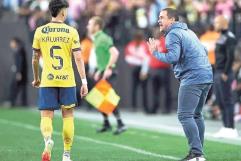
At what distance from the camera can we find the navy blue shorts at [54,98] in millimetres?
10867

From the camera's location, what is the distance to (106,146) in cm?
1393

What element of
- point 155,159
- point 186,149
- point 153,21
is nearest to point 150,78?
point 153,21

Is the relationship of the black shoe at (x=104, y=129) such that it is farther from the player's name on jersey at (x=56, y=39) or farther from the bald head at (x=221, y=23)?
the player's name on jersey at (x=56, y=39)

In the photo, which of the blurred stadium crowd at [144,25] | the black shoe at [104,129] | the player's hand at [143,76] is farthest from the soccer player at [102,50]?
the player's hand at [143,76]

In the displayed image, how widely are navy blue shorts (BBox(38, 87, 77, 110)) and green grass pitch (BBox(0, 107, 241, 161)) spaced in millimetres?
1251

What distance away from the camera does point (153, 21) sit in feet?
72.7

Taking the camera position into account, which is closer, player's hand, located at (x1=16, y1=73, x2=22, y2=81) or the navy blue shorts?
the navy blue shorts

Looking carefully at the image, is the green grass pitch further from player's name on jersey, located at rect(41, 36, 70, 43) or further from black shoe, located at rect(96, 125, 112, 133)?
player's name on jersey, located at rect(41, 36, 70, 43)

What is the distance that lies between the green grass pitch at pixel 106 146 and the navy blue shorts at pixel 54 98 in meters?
1.25

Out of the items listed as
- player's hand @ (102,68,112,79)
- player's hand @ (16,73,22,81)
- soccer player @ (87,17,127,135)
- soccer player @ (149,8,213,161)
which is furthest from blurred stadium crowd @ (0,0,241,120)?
soccer player @ (149,8,213,161)

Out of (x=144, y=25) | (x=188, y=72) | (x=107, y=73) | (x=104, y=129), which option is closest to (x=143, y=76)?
(x=144, y=25)

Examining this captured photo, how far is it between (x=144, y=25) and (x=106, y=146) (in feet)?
29.3

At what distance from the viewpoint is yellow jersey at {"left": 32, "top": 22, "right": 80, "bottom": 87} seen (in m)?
10.8

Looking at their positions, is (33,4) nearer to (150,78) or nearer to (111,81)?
(150,78)
